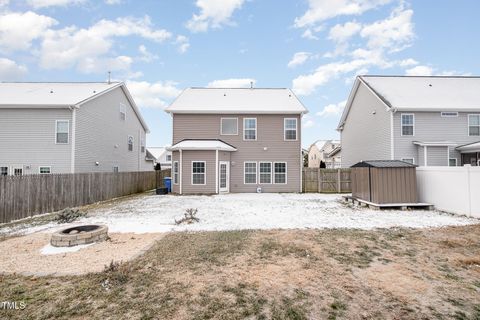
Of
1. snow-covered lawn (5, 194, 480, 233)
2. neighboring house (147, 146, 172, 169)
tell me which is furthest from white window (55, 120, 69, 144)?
neighboring house (147, 146, 172, 169)

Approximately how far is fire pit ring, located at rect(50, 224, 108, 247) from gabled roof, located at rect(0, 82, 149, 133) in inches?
474

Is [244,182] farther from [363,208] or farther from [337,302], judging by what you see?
[337,302]

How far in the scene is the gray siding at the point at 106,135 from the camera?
53.5 ft

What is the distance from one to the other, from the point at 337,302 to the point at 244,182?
14.7 metres

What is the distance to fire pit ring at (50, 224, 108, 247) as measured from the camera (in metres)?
5.76

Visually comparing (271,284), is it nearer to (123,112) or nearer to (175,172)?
(175,172)

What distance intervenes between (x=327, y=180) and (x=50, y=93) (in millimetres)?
20486

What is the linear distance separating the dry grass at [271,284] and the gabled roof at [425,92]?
1372cm

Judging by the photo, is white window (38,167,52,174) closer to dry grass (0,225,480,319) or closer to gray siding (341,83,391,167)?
dry grass (0,225,480,319)

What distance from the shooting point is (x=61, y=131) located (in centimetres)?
1561

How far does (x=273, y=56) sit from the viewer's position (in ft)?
65.3

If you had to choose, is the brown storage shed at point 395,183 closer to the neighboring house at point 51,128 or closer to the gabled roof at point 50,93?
the neighboring house at point 51,128

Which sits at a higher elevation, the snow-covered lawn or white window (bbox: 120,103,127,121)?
white window (bbox: 120,103,127,121)

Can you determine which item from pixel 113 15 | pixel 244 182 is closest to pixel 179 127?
pixel 244 182
